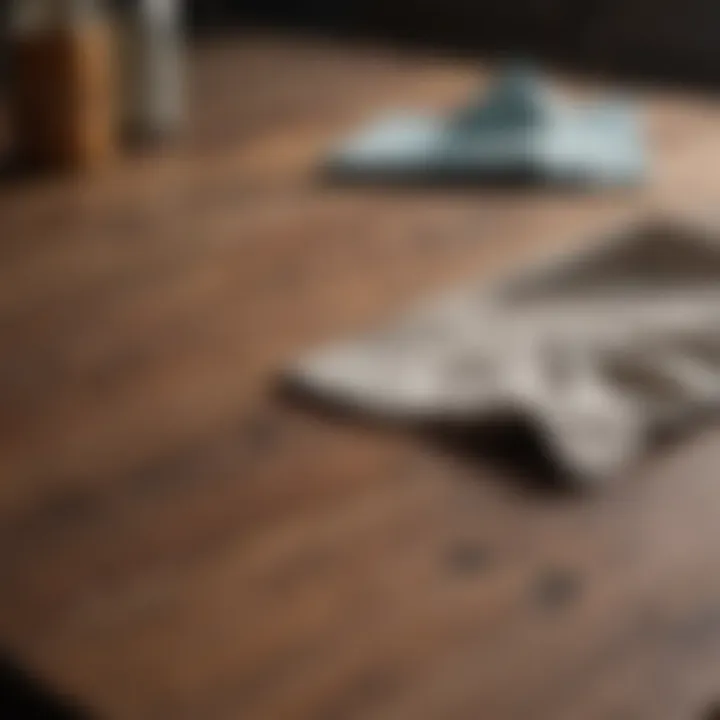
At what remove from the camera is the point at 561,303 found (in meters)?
1.04

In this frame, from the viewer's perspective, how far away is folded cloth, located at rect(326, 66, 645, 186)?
4.23 feet

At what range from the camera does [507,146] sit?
1321 mm

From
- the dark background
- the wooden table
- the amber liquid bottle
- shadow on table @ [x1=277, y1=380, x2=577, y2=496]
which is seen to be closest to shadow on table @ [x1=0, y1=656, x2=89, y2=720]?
the wooden table

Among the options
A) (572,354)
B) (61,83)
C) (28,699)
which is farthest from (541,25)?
(28,699)

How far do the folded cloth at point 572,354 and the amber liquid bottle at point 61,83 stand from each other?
1.37 feet

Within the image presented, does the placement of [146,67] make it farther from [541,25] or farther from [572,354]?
[541,25]

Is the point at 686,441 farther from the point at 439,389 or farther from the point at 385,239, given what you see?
the point at 385,239

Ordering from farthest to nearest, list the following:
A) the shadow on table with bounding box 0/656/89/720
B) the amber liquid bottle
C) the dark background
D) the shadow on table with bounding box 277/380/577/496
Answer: the dark background → the amber liquid bottle → the shadow on table with bounding box 277/380/577/496 → the shadow on table with bounding box 0/656/89/720

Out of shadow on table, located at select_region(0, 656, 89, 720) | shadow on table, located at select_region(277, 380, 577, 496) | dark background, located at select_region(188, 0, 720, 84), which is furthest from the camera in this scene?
dark background, located at select_region(188, 0, 720, 84)

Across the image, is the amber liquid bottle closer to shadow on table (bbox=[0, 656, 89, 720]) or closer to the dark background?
the dark background

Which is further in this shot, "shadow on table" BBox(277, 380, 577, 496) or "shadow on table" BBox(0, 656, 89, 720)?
"shadow on table" BBox(277, 380, 577, 496)

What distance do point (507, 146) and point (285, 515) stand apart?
61 cm

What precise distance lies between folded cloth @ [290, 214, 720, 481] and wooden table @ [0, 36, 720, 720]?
1.1 inches

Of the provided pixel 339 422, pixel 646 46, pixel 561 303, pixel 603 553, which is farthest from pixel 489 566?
pixel 646 46
